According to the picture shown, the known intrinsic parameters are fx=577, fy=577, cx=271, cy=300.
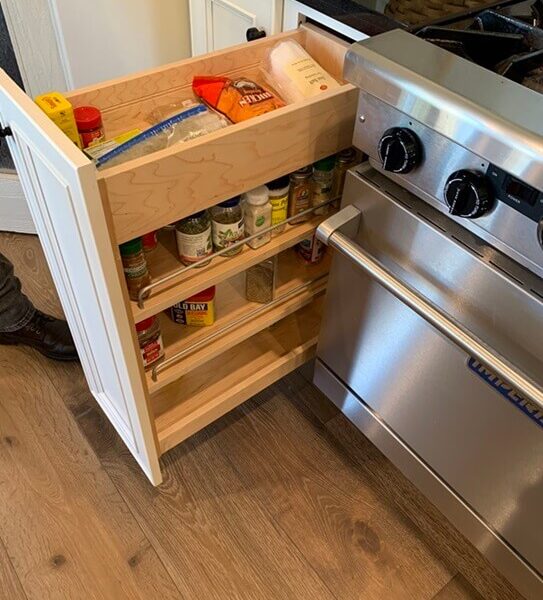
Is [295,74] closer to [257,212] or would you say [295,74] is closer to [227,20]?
[257,212]

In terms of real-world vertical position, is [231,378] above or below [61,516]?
above

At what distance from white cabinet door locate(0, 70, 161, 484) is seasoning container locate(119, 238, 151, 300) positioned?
0.19ft

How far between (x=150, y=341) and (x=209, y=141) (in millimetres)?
401

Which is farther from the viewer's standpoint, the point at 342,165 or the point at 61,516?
the point at 61,516

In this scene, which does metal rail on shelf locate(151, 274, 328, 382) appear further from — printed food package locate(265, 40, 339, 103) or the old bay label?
printed food package locate(265, 40, 339, 103)

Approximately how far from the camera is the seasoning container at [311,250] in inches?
46.2

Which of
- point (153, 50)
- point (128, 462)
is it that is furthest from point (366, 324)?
point (153, 50)

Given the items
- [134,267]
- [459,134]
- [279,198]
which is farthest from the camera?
[279,198]

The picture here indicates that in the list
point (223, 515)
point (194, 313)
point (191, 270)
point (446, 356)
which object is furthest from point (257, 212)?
point (223, 515)

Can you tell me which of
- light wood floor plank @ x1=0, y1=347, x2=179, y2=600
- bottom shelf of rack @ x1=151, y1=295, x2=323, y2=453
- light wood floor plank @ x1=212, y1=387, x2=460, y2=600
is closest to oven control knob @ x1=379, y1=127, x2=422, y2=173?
bottom shelf of rack @ x1=151, y1=295, x2=323, y2=453

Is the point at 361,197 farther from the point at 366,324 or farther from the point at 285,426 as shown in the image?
the point at 285,426

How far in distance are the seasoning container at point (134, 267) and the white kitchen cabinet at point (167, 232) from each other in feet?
0.08

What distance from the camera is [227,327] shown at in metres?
1.09

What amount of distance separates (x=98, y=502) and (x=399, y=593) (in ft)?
2.17
